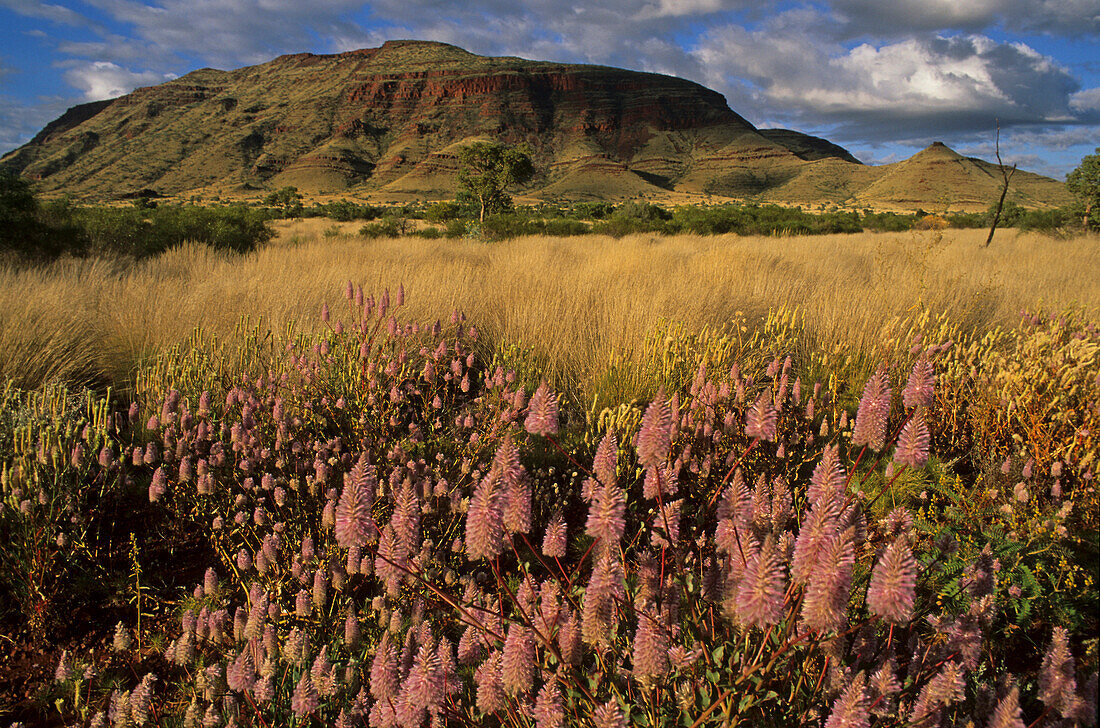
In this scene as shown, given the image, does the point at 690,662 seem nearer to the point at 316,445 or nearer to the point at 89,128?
the point at 316,445

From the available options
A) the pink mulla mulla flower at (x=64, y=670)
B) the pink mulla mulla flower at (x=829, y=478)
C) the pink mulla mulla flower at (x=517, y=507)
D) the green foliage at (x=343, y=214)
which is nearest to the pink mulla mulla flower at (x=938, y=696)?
the pink mulla mulla flower at (x=829, y=478)

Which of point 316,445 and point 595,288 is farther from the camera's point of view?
point 595,288

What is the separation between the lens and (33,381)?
11.1 ft

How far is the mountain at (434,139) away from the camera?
81.8 m

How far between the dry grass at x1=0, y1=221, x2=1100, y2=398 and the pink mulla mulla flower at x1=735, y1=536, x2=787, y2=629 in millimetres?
2729

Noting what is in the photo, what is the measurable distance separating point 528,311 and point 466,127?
125 metres

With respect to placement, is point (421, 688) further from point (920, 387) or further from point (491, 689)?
point (920, 387)

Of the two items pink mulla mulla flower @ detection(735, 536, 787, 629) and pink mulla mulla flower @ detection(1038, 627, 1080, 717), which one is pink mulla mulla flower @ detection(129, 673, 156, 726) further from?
pink mulla mulla flower @ detection(1038, 627, 1080, 717)

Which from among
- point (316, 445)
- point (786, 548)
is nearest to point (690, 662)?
point (786, 548)

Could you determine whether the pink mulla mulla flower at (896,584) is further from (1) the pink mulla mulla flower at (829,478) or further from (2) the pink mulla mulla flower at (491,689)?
(2) the pink mulla mulla flower at (491,689)

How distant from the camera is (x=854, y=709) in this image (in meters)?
1.04

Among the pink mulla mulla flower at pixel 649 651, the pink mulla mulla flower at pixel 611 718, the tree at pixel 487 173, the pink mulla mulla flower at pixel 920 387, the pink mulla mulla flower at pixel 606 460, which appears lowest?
the pink mulla mulla flower at pixel 611 718

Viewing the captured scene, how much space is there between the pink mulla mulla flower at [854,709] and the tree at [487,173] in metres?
25.7

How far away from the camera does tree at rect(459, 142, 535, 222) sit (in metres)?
26.3
